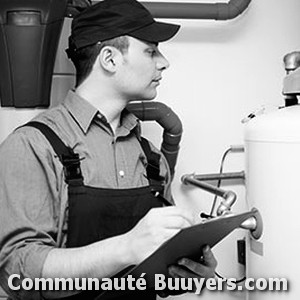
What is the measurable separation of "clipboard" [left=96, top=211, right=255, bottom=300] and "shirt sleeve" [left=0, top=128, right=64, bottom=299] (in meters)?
0.20

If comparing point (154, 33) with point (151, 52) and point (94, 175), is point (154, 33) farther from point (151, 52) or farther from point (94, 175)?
point (94, 175)

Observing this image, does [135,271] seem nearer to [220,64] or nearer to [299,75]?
[299,75]

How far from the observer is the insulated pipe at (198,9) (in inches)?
63.1

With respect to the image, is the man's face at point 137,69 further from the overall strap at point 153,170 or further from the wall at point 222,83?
the wall at point 222,83

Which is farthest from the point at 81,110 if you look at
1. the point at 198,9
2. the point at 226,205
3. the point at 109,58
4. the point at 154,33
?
the point at 198,9

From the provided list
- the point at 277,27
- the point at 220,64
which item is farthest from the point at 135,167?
the point at 277,27

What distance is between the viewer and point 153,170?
1.24 metres

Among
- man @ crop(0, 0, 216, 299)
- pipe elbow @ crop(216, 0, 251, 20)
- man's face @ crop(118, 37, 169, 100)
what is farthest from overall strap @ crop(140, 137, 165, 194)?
pipe elbow @ crop(216, 0, 251, 20)

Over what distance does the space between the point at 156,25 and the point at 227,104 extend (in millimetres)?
640

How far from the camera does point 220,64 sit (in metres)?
1.78

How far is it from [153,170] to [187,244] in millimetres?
436

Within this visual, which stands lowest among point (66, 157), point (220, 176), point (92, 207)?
point (220, 176)

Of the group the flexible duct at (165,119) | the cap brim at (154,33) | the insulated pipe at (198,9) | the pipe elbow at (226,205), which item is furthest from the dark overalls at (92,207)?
the insulated pipe at (198,9)

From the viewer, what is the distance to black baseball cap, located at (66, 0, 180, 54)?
1169 millimetres
